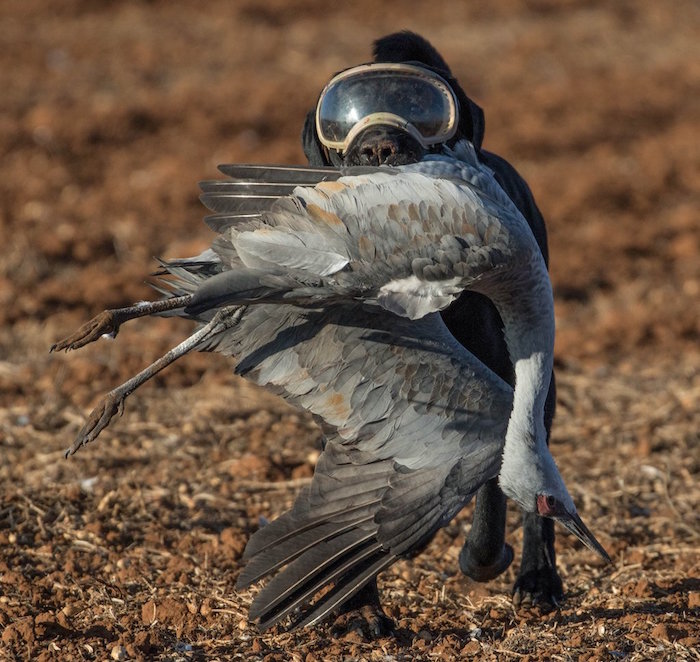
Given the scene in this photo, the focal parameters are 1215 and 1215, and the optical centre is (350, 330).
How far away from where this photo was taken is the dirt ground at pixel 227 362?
14.4ft

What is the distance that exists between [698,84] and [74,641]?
10887 mm

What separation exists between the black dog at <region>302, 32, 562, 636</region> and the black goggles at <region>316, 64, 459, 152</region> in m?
0.05

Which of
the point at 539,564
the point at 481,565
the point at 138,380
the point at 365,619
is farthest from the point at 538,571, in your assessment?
the point at 138,380

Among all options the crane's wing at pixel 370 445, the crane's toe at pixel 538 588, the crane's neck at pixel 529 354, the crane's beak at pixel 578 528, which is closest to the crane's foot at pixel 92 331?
the crane's wing at pixel 370 445

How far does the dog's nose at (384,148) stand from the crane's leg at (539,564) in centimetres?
109

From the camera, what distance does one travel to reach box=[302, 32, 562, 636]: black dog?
166 inches

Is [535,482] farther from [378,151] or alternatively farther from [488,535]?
[378,151]

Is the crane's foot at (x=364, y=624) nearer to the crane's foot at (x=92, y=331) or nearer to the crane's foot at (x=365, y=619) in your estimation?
the crane's foot at (x=365, y=619)

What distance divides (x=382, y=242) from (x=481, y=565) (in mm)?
1520

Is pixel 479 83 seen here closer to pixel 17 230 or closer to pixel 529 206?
pixel 17 230

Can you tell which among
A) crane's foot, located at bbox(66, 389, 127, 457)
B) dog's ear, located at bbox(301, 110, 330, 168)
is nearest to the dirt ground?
crane's foot, located at bbox(66, 389, 127, 457)

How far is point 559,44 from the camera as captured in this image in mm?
14562

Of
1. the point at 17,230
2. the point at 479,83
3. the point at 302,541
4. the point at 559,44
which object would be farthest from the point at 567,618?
the point at 559,44

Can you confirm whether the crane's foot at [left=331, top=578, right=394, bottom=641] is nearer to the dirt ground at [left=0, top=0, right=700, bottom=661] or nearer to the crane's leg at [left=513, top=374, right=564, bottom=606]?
the dirt ground at [left=0, top=0, right=700, bottom=661]
